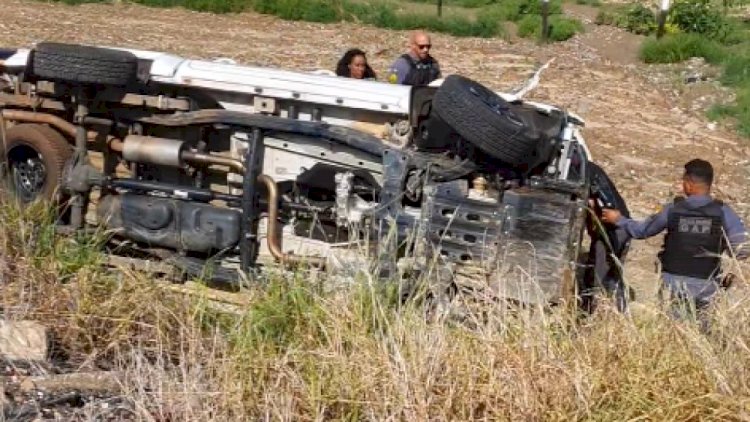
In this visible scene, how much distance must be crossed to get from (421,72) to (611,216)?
3083 millimetres

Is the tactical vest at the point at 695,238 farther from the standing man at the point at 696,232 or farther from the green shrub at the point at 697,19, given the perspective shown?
the green shrub at the point at 697,19

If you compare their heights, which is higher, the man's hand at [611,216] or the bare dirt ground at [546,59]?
→ the man's hand at [611,216]

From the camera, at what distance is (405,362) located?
12.9 ft

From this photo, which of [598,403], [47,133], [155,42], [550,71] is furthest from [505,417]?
[155,42]

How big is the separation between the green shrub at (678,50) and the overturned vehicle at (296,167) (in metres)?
15.4

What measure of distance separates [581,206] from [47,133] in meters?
3.05

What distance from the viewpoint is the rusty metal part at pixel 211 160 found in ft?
20.2

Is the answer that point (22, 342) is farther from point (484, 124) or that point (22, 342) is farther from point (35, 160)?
point (484, 124)

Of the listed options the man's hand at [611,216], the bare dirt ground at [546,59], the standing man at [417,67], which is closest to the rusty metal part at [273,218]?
the man's hand at [611,216]

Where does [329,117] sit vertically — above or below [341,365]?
above

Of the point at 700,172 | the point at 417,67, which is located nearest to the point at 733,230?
the point at 700,172

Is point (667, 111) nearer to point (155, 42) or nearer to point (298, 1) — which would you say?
point (155, 42)

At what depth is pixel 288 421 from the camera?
3887mm

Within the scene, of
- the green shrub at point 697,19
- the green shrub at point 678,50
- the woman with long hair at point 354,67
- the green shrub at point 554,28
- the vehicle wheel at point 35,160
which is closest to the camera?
the vehicle wheel at point 35,160
